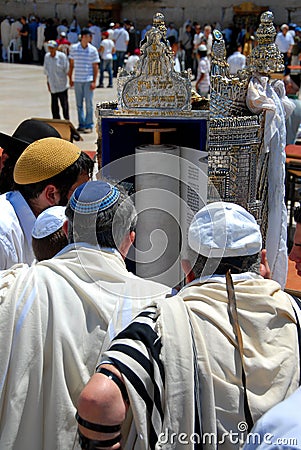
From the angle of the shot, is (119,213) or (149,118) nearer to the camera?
(119,213)

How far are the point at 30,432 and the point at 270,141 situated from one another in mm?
2522

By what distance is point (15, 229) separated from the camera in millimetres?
2713

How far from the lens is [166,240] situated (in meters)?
3.23

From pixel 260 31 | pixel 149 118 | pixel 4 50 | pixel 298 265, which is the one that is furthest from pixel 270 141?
pixel 4 50

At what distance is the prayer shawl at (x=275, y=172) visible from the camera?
12.4ft

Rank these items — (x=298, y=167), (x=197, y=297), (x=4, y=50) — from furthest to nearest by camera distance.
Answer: (x=4, y=50) → (x=298, y=167) → (x=197, y=297)

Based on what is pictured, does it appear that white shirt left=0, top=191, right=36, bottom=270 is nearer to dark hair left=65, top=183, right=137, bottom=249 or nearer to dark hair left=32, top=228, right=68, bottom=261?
dark hair left=32, top=228, right=68, bottom=261

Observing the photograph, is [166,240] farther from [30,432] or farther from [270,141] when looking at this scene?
[30,432]

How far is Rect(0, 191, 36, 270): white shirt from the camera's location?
8.74 ft

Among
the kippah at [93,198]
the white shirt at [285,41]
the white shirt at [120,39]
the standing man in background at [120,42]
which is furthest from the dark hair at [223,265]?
the white shirt at [120,39]

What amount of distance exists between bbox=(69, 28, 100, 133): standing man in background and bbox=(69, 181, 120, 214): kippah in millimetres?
9679

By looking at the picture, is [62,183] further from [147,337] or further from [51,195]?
[147,337]

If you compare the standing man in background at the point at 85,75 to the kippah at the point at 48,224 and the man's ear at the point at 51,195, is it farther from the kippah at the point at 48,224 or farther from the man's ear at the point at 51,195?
the kippah at the point at 48,224

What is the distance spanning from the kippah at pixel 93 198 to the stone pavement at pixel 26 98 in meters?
8.11
